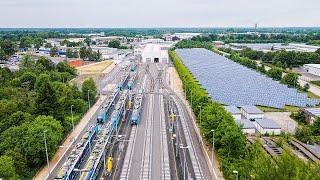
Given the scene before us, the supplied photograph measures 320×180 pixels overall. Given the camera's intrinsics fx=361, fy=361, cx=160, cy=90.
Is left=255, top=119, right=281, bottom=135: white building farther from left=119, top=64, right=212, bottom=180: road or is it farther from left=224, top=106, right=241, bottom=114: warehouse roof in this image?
left=119, top=64, right=212, bottom=180: road

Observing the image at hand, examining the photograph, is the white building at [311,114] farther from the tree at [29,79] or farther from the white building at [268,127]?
the tree at [29,79]

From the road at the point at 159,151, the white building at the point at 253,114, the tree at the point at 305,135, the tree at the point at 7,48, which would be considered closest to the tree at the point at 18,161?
the road at the point at 159,151

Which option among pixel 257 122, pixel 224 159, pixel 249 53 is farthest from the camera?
pixel 249 53

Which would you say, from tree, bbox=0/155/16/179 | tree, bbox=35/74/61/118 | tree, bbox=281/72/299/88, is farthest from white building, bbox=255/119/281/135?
tree, bbox=281/72/299/88

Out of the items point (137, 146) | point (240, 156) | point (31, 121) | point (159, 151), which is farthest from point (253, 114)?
point (31, 121)

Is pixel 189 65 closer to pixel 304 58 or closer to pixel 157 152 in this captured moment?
pixel 304 58

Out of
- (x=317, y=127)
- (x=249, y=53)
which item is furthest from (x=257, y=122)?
(x=249, y=53)
